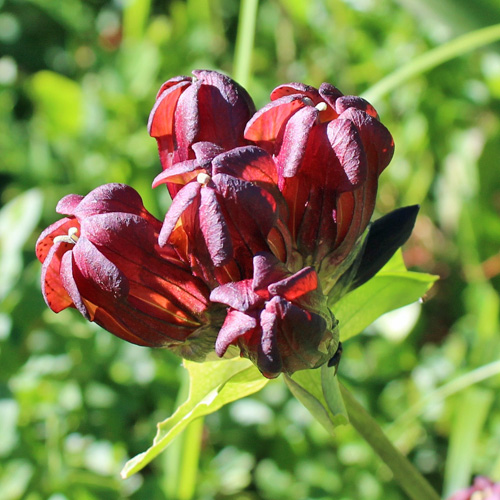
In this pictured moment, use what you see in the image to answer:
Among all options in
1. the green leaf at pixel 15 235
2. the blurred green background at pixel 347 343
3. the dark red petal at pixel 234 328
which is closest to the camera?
the dark red petal at pixel 234 328

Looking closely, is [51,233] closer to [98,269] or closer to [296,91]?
[98,269]

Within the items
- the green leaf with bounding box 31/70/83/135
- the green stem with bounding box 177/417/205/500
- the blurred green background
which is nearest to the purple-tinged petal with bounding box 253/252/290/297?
the blurred green background

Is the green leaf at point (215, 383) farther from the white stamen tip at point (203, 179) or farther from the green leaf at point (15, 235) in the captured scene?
the green leaf at point (15, 235)

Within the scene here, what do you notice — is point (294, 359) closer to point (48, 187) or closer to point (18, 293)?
point (18, 293)

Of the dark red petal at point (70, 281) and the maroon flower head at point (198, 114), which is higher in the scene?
the maroon flower head at point (198, 114)

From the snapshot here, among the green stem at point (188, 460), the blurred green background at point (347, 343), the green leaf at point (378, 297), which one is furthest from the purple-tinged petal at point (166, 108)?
the green stem at point (188, 460)

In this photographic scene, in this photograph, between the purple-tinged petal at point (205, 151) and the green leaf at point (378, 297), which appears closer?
the purple-tinged petal at point (205, 151)

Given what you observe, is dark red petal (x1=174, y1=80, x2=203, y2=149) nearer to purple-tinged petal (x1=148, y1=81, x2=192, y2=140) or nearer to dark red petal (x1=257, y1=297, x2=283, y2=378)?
purple-tinged petal (x1=148, y1=81, x2=192, y2=140)

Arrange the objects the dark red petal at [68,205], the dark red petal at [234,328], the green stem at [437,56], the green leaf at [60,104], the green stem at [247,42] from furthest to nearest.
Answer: the green leaf at [60,104]
the green stem at [247,42]
the green stem at [437,56]
the dark red petal at [68,205]
the dark red petal at [234,328]
